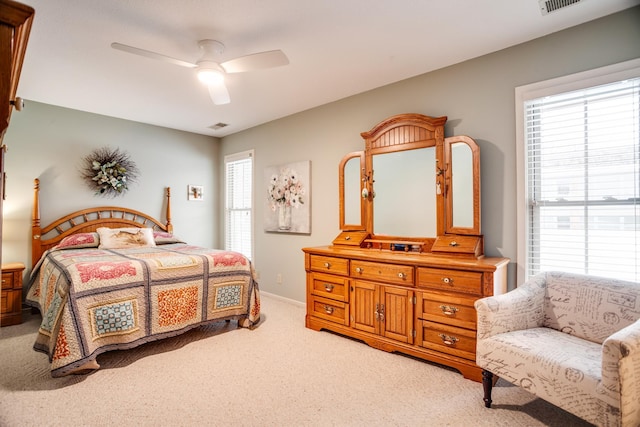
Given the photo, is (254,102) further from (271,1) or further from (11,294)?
(11,294)

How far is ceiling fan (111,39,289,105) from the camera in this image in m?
2.33

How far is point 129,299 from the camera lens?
271 cm

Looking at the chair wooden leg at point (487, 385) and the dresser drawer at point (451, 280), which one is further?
the dresser drawer at point (451, 280)

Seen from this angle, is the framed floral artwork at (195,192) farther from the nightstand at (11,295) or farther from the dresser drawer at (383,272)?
the dresser drawer at (383,272)

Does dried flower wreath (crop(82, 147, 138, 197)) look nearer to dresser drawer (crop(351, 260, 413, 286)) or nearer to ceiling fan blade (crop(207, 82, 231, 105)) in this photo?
ceiling fan blade (crop(207, 82, 231, 105))

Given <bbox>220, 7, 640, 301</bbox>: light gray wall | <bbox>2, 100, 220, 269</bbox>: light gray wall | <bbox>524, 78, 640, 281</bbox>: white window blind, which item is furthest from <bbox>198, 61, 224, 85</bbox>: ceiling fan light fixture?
<bbox>2, 100, 220, 269</bbox>: light gray wall

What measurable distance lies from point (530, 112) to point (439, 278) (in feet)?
4.95

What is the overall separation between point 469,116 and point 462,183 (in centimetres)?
61

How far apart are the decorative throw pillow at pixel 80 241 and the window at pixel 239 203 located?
1958 millimetres

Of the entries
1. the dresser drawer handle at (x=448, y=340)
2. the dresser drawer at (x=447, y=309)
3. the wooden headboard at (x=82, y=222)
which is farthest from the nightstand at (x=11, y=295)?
the dresser drawer handle at (x=448, y=340)

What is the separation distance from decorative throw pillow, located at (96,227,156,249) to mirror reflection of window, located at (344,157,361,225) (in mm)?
2608

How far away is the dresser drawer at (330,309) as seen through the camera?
3.15 m

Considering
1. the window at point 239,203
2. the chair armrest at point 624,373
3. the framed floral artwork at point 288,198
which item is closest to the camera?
the chair armrest at point 624,373

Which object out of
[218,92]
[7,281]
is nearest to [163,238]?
[7,281]
